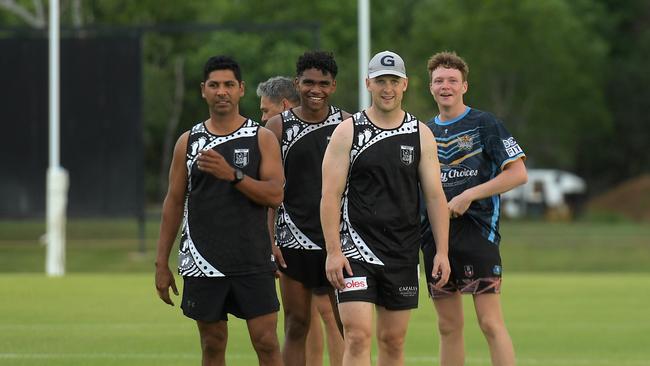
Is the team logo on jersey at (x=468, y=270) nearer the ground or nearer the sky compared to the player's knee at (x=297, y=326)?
nearer the sky

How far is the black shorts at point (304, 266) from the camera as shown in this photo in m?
10.0

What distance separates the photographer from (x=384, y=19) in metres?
66.3

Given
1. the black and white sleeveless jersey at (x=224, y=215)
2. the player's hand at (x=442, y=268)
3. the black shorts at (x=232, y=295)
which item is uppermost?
the black and white sleeveless jersey at (x=224, y=215)

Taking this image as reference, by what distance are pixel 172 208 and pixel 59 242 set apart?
16251 millimetres

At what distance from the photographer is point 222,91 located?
8.84 metres

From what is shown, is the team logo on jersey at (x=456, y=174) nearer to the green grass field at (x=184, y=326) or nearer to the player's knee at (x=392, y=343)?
the player's knee at (x=392, y=343)

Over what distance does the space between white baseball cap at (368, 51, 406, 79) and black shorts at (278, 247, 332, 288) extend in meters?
1.66

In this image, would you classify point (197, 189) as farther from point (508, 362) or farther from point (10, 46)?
point (10, 46)

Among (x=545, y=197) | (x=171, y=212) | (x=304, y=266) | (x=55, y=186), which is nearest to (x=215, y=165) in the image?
(x=171, y=212)

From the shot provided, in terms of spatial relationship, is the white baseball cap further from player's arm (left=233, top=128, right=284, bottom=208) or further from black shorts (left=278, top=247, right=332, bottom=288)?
black shorts (left=278, top=247, right=332, bottom=288)

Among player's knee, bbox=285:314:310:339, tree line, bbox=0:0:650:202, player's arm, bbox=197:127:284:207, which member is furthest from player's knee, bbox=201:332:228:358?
tree line, bbox=0:0:650:202

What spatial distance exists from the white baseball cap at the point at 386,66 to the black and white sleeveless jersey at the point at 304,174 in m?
1.20

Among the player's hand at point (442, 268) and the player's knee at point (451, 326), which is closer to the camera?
the player's hand at point (442, 268)

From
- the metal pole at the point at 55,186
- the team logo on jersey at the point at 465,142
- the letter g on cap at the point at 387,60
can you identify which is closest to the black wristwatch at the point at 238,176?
the letter g on cap at the point at 387,60
